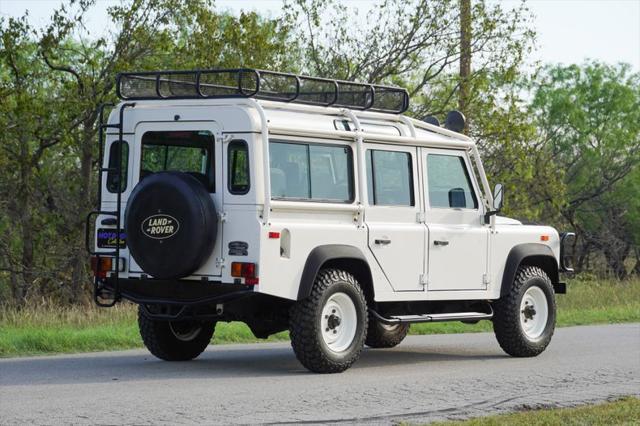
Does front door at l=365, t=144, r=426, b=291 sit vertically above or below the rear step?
above

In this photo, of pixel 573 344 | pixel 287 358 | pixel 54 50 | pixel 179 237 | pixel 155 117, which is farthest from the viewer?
pixel 54 50

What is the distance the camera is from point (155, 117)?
12031 millimetres

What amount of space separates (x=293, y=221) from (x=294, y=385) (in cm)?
157

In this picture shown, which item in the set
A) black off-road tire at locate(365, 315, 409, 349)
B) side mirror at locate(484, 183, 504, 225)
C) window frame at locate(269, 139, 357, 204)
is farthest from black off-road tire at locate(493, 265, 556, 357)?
window frame at locate(269, 139, 357, 204)

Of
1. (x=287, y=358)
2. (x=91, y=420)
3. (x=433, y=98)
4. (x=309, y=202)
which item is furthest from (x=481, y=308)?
(x=433, y=98)

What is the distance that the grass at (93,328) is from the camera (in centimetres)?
1366

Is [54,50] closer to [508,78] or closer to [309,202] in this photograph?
[508,78]

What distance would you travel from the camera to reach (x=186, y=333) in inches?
513

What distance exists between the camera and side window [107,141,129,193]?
12266 millimetres

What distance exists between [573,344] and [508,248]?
2332 mm

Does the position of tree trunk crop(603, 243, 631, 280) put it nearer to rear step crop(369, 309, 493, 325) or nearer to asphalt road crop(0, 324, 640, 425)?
asphalt road crop(0, 324, 640, 425)

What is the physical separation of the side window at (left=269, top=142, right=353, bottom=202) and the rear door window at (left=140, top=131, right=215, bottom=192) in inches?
24.4

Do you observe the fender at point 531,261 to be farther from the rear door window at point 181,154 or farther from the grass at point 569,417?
the grass at point 569,417

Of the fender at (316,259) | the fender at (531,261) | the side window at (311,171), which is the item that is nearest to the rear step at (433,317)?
the fender at (531,261)
